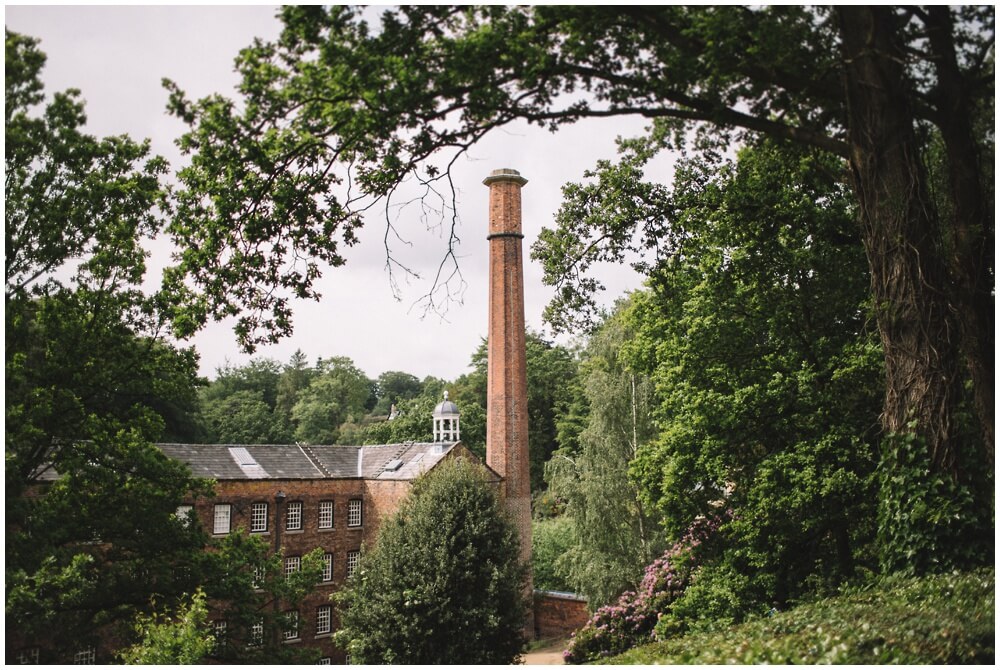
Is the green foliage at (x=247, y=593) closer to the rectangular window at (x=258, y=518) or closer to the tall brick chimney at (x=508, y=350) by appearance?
the rectangular window at (x=258, y=518)

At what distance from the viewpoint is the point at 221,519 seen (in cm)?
2592

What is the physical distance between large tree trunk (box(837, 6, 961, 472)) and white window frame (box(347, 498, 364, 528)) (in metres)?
24.4

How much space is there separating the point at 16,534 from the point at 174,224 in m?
6.03

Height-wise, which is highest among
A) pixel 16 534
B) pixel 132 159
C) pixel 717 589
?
pixel 132 159

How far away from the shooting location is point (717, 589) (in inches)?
532

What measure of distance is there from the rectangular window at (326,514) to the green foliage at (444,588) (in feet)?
29.1

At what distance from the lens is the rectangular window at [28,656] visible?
1189 cm

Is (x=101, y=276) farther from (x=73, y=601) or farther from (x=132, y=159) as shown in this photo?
(x=73, y=601)

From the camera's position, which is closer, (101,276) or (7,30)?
(7,30)

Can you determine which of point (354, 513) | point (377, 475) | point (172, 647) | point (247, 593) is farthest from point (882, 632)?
point (354, 513)

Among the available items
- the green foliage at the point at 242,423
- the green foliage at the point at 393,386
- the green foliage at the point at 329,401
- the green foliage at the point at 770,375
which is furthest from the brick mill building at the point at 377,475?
the green foliage at the point at 393,386

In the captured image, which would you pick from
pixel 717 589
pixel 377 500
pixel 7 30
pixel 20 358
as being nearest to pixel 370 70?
pixel 7 30

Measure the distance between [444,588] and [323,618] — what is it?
11.3m

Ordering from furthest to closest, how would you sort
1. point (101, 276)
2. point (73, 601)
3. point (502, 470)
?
point (502, 470)
point (101, 276)
point (73, 601)
